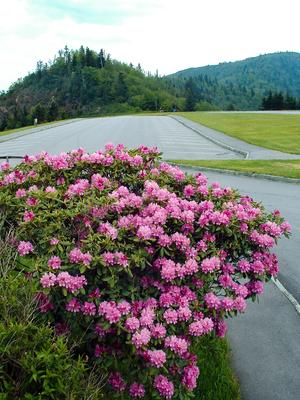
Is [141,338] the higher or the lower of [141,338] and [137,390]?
the higher

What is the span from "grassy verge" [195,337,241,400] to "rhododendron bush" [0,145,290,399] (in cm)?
25

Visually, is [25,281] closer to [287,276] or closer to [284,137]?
[287,276]

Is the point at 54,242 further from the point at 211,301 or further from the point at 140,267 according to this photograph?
the point at 211,301

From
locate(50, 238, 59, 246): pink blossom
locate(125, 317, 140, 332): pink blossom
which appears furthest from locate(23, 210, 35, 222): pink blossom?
locate(125, 317, 140, 332): pink blossom

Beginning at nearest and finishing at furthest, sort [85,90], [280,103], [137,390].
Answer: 1. [137,390]
2. [280,103]
3. [85,90]

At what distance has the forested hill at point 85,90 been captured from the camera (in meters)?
144

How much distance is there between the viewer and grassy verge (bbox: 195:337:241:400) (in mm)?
4734

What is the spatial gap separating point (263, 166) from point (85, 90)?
151 m

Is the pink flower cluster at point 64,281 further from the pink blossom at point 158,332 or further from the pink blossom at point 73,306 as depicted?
the pink blossom at point 158,332

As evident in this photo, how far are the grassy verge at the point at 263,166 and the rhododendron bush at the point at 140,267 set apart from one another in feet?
38.0

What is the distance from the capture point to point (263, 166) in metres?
18.2

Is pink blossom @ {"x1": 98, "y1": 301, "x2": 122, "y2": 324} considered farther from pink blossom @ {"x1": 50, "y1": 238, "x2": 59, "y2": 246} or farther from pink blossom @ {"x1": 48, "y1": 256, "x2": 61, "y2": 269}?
pink blossom @ {"x1": 50, "y1": 238, "x2": 59, "y2": 246}

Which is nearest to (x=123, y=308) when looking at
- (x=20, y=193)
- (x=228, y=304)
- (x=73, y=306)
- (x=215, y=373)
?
(x=73, y=306)

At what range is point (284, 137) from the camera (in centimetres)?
3095
